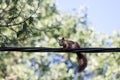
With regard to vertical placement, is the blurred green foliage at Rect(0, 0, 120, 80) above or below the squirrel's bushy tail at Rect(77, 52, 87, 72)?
below

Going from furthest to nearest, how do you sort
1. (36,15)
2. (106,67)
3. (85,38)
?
(85,38), (106,67), (36,15)

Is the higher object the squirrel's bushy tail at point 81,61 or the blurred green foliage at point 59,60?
the squirrel's bushy tail at point 81,61

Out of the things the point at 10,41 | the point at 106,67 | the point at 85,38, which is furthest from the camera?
the point at 85,38

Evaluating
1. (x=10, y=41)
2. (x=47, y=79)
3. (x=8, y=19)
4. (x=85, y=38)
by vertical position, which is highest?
(x=8, y=19)

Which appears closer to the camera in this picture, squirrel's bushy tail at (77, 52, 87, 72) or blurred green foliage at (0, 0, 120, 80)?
squirrel's bushy tail at (77, 52, 87, 72)

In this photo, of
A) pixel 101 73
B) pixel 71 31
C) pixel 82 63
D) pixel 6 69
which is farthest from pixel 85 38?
pixel 82 63

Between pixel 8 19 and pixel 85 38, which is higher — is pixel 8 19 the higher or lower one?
the higher one

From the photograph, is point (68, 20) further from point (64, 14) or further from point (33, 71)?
point (33, 71)

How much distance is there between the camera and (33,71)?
21047 millimetres

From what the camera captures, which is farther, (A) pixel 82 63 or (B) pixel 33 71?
(B) pixel 33 71

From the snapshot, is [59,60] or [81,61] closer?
[81,61]

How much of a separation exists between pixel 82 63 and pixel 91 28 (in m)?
16.2

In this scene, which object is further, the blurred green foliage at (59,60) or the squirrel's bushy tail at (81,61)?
the blurred green foliage at (59,60)

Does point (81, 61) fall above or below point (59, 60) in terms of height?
above
